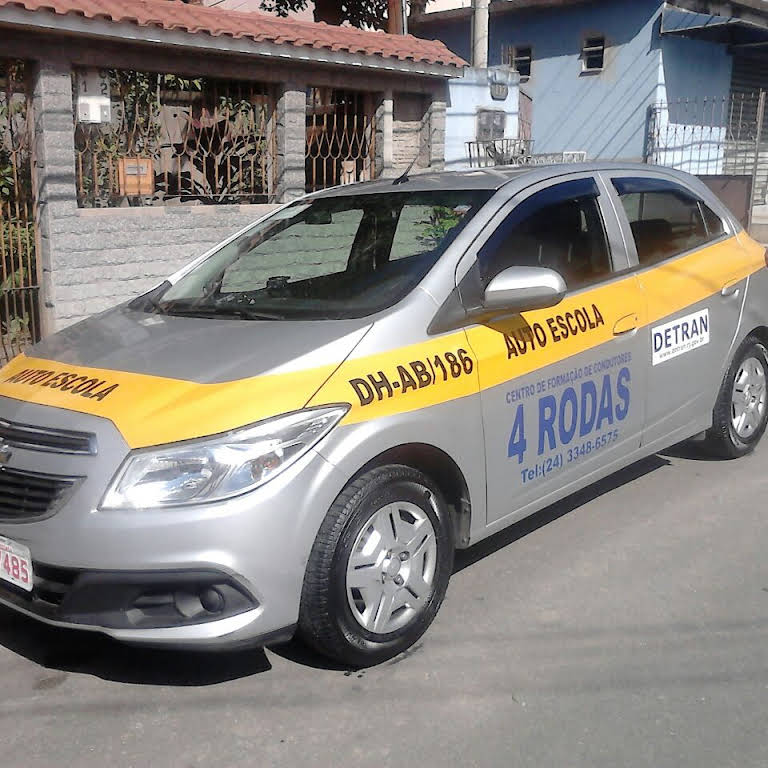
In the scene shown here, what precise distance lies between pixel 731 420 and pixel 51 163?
572cm

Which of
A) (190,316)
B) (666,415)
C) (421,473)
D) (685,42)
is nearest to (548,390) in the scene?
(421,473)

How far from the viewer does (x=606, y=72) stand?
65.1ft

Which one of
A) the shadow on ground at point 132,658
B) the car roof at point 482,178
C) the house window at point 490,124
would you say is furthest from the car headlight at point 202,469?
the house window at point 490,124

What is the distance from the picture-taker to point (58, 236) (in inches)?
322

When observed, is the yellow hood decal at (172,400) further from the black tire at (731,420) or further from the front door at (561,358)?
the black tire at (731,420)

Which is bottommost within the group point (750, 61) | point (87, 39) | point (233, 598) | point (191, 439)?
point (233, 598)

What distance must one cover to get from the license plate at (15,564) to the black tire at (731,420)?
349cm

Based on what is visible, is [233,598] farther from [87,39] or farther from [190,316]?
[87,39]

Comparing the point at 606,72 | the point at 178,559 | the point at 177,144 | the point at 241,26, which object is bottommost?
the point at 178,559

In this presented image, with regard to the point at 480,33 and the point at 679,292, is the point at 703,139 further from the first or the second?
the point at 679,292

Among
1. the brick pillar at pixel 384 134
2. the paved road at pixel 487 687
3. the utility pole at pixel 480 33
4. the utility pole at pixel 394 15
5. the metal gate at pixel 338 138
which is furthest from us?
the utility pole at pixel 394 15

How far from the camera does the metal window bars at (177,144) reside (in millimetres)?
8570

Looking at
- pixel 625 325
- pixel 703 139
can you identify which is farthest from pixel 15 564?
pixel 703 139

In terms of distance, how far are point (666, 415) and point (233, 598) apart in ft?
8.25
